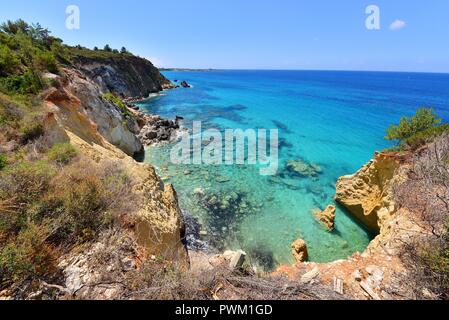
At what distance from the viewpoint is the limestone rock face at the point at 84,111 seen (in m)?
10.4

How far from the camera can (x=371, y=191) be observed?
1138 centimetres

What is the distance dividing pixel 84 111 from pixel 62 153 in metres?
6.65

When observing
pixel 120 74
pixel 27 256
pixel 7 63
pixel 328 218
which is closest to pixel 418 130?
pixel 328 218

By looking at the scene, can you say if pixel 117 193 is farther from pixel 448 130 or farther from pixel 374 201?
pixel 448 130

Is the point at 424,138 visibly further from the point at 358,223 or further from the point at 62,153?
the point at 62,153

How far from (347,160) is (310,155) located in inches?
132

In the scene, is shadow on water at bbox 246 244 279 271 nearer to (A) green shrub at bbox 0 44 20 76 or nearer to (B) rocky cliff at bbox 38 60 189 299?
(B) rocky cliff at bbox 38 60 189 299

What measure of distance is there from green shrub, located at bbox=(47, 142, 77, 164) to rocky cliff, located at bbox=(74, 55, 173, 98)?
127 ft

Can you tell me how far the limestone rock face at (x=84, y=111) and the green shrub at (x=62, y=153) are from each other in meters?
2.80

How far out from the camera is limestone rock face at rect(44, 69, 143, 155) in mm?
10414

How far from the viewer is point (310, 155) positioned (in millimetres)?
20422

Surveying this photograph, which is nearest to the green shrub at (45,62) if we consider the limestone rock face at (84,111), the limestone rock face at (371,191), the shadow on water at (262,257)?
the limestone rock face at (84,111)

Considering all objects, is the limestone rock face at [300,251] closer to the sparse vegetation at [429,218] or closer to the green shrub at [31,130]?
the sparse vegetation at [429,218]
